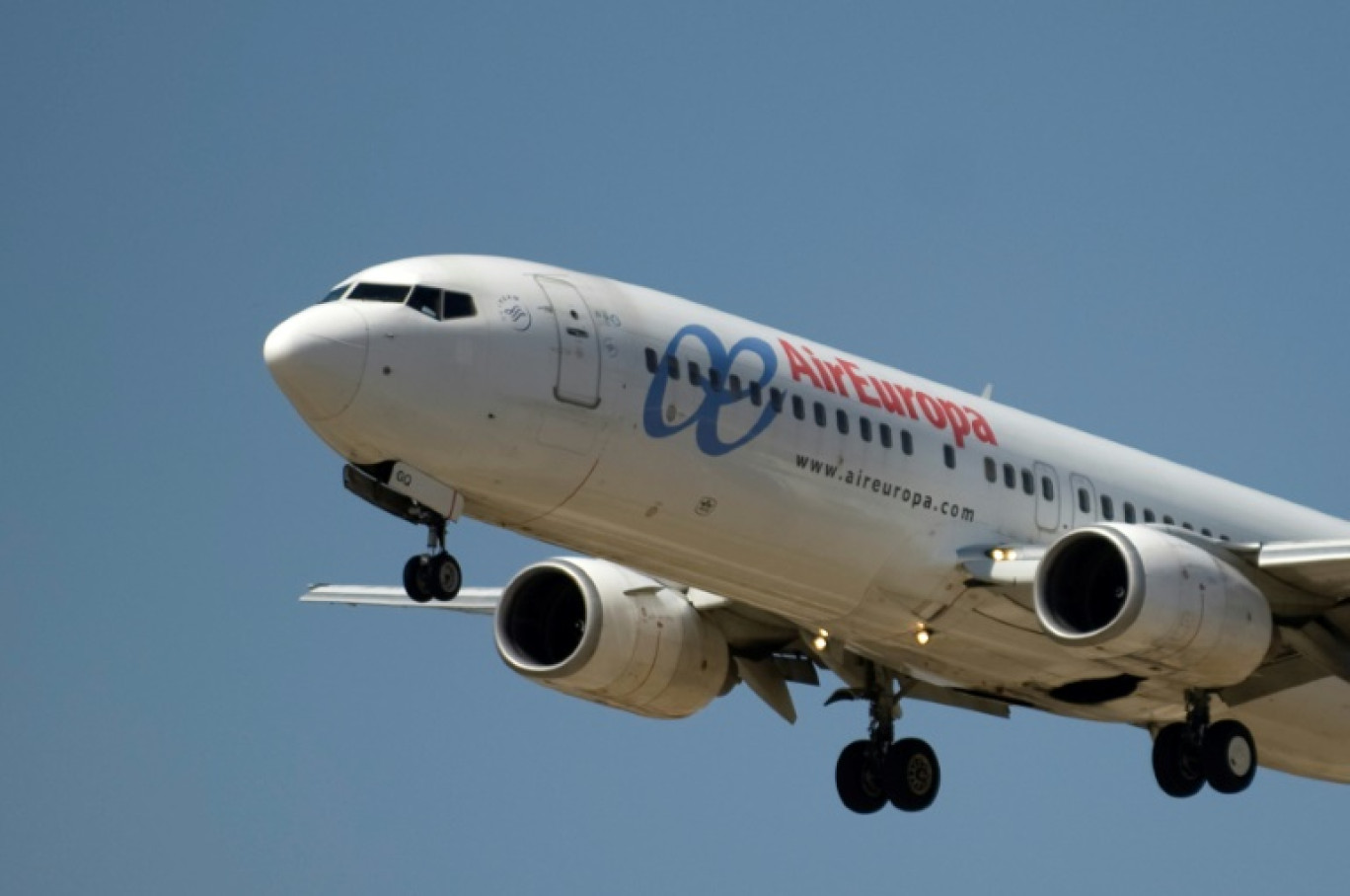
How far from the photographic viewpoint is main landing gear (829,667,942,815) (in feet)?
142

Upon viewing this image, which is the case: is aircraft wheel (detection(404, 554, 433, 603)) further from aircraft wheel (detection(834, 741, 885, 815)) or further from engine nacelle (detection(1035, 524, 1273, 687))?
aircraft wheel (detection(834, 741, 885, 815))

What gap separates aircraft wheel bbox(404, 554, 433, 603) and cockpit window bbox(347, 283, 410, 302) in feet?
9.83

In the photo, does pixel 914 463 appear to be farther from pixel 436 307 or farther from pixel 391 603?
pixel 391 603

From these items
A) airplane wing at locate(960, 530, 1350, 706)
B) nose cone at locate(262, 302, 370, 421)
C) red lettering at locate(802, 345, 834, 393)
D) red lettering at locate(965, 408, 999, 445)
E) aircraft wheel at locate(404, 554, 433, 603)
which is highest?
red lettering at locate(965, 408, 999, 445)

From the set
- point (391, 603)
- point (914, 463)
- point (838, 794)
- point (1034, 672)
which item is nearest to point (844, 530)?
point (914, 463)

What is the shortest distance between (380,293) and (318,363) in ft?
5.21

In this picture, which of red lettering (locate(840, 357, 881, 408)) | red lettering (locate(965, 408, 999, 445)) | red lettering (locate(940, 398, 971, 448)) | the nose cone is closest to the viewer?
the nose cone

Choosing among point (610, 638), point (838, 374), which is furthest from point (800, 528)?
point (610, 638)

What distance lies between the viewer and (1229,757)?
132 ft

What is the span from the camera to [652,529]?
3669cm

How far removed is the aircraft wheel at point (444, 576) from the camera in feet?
117

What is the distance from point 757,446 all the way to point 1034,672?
5.93 metres

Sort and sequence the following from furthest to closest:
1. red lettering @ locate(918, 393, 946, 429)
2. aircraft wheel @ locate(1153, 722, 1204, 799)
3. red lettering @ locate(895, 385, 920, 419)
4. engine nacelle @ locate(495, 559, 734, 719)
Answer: engine nacelle @ locate(495, 559, 734, 719) < aircraft wheel @ locate(1153, 722, 1204, 799) < red lettering @ locate(918, 393, 946, 429) < red lettering @ locate(895, 385, 920, 419)

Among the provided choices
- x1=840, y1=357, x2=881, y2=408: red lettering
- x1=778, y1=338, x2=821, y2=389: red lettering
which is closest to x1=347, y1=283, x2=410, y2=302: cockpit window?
x1=778, y1=338, x2=821, y2=389: red lettering
